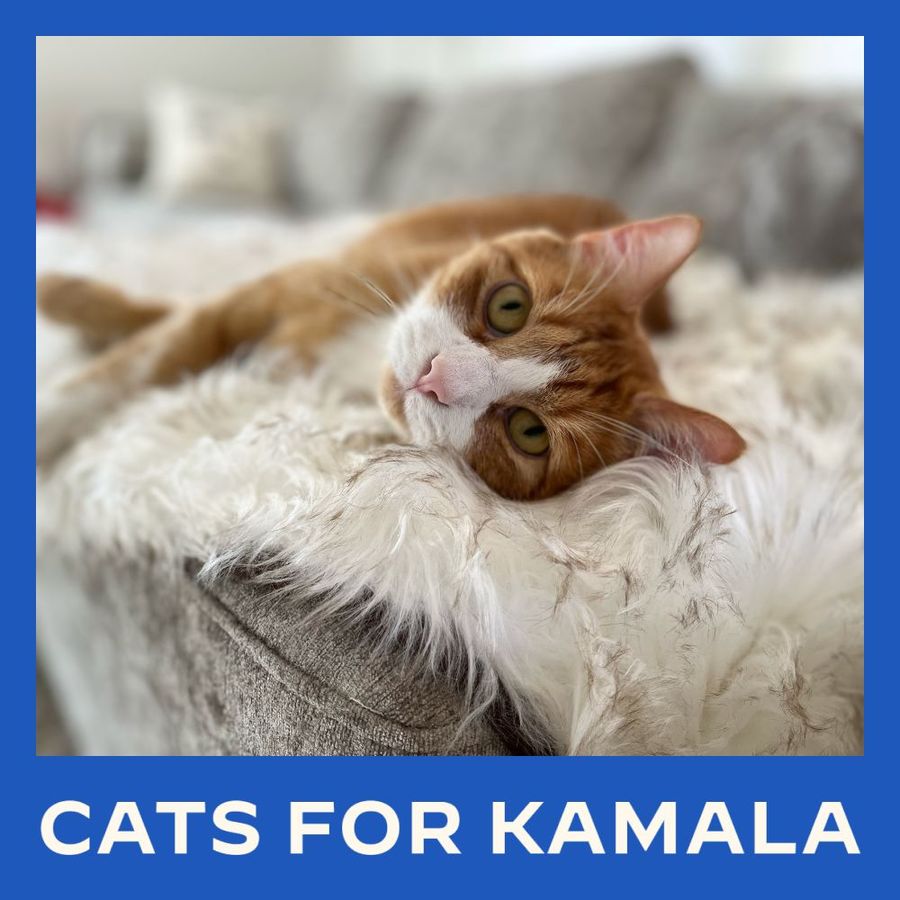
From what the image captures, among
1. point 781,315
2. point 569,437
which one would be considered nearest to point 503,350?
point 569,437

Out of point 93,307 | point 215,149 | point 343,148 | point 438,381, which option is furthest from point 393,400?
point 215,149

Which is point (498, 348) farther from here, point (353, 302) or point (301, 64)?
point (301, 64)

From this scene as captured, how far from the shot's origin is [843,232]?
155 cm

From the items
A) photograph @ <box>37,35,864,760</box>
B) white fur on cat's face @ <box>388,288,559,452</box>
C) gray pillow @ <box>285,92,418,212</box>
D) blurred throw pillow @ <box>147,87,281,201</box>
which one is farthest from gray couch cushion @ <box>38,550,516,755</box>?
blurred throw pillow @ <box>147,87,281,201</box>

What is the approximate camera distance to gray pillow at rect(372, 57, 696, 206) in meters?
2.01

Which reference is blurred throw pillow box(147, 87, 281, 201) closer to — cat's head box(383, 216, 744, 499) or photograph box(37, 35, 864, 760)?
photograph box(37, 35, 864, 760)

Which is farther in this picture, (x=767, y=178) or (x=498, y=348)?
(x=767, y=178)

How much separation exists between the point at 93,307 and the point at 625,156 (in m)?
1.42

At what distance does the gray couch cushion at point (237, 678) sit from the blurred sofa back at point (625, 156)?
3.81 ft

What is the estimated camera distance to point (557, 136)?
2.05 metres

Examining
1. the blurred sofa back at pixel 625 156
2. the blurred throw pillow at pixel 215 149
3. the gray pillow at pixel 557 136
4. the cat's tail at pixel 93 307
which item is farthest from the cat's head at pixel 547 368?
the blurred throw pillow at pixel 215 149

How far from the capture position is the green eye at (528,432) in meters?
0.73

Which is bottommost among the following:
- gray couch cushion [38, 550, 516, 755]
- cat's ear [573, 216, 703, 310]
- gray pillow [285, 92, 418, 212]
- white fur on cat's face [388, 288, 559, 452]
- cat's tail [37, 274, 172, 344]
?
gray couch cushion [38, 550, 516, 755]

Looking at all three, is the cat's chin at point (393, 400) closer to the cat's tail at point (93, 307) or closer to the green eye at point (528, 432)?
the green eye at point (528, 432)
